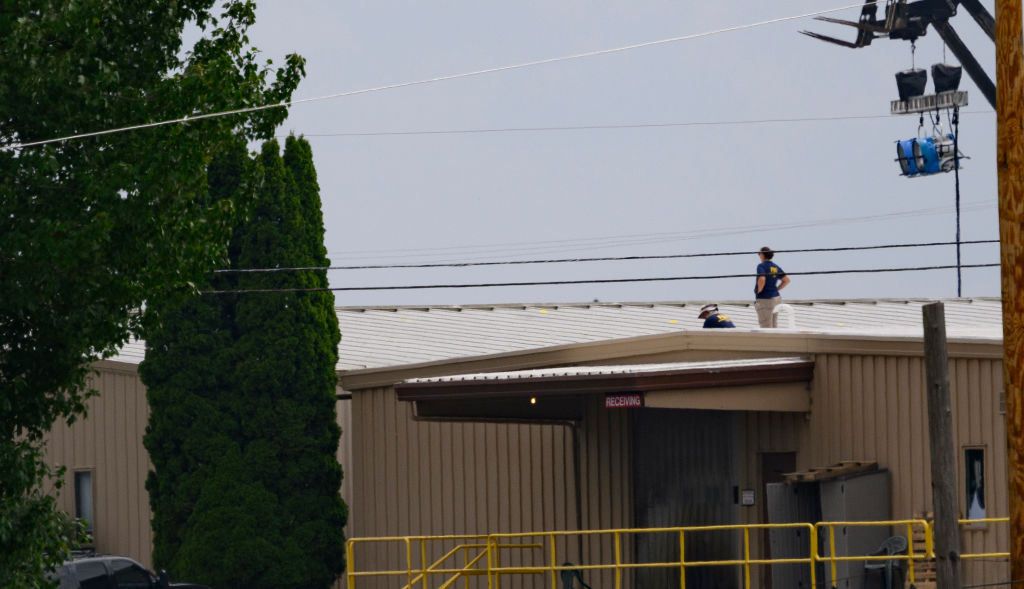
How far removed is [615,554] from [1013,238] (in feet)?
40.2

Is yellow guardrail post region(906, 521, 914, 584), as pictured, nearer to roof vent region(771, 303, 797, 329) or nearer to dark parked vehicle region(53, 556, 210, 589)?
roof vent region(771, 303, 797, 329)

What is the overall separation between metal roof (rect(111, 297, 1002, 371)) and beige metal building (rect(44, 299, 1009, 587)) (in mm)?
287

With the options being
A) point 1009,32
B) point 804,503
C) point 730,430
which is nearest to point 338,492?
point 730,430

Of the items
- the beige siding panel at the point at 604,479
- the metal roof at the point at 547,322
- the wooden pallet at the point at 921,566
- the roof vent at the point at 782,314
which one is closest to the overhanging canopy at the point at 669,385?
the beige siding panel at the point at 604,479

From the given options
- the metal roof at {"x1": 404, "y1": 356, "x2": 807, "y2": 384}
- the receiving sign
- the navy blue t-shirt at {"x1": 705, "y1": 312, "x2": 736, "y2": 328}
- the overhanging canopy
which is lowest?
the receiving sign

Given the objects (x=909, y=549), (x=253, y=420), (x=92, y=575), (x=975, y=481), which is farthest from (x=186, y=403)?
(x=975, y=481)

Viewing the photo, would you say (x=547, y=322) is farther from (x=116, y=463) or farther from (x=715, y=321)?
(x=715, y=321)

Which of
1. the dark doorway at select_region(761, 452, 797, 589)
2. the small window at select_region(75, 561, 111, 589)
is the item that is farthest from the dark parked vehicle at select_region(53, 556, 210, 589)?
the dark doorway at select_region(761, 452, 797, 589)

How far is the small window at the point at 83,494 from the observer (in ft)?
99.0

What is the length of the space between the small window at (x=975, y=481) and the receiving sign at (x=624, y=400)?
422 centimetres

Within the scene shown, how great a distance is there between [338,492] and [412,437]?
176 cm

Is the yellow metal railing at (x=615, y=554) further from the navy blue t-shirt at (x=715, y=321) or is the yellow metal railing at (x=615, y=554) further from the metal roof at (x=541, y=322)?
the metal roof at (x=541, y=322)

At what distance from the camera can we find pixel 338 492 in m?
26.8

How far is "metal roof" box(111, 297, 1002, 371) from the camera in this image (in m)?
31.2
